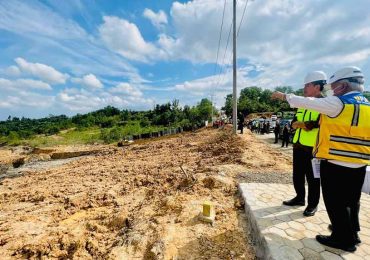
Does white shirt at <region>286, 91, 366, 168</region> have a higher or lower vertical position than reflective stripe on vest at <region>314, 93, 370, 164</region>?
higher

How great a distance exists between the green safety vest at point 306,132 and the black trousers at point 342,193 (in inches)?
29.1

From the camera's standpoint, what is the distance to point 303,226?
8.87 feet

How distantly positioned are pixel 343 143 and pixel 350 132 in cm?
10

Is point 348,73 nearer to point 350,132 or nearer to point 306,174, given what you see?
point 350,132

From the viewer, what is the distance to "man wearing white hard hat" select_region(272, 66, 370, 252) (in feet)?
6.05

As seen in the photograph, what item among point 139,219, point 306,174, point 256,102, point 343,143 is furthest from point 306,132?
point 256,102

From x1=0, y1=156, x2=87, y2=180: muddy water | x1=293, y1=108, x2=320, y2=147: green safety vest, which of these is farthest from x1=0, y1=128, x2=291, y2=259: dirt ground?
x1=0, y1=156, x2=87, y2=180: muddy water

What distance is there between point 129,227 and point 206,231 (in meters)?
1.39

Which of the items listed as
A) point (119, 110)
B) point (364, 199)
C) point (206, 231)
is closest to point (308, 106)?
point (206, 231)

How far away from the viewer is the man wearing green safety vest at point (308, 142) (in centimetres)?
266

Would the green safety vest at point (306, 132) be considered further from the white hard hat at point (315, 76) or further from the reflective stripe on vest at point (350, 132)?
the reflective stripe on vest at point (350, 132)

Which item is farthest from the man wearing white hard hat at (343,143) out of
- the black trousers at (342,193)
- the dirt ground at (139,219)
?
the dirt ground at (139,219)

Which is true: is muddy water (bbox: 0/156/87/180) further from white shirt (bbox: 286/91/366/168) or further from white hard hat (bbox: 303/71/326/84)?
white shirt (bbox: 286/91/366/168)

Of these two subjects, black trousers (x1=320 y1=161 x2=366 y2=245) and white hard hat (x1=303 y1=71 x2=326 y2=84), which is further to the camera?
white hard hat (x1=303 y1=71 x2=326 y2=84)
